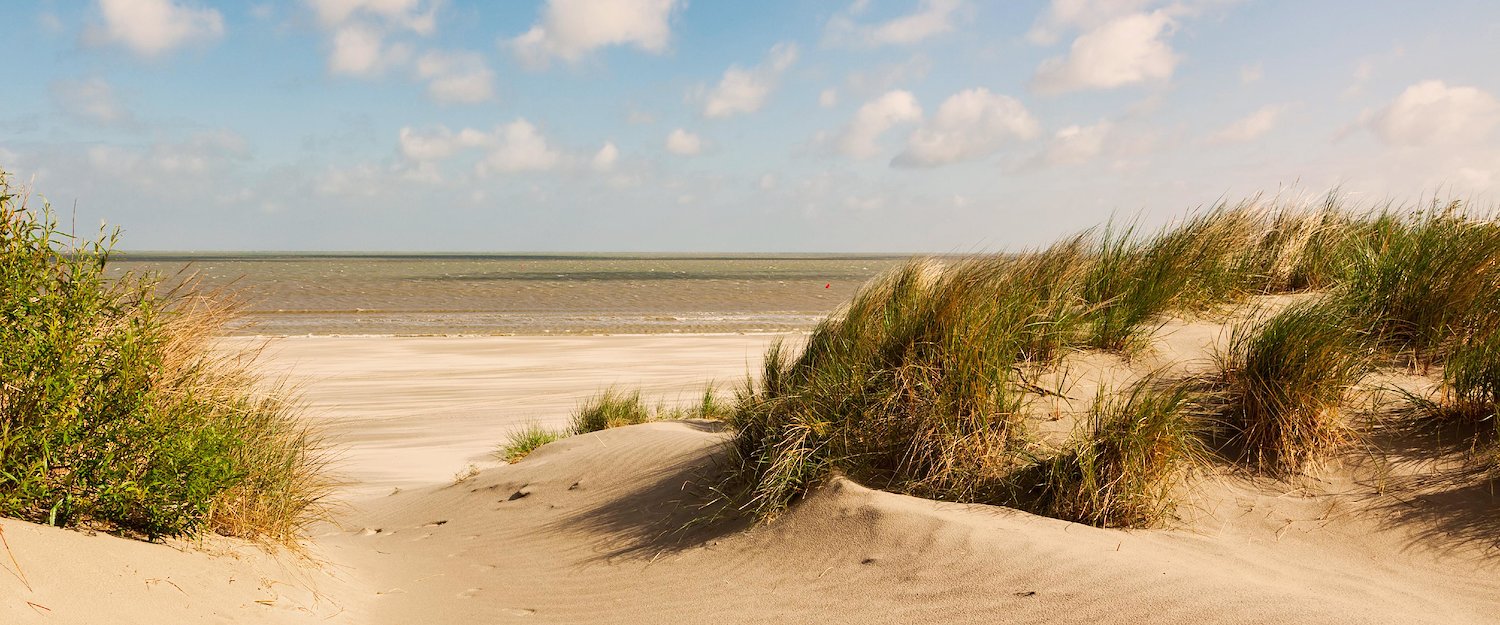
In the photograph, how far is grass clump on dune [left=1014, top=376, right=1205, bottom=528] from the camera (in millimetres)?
4836

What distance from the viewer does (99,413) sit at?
427 cm

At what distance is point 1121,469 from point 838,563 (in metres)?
1.49

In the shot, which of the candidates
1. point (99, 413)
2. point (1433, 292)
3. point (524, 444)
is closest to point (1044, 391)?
point (1433, 292)

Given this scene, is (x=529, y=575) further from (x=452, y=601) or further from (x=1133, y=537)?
(x=1133, y=537)

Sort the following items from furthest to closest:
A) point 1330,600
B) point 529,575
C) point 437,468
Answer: point 437,468, point 529,575, point 1330,600

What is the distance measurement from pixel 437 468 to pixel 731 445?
4812 millimetres

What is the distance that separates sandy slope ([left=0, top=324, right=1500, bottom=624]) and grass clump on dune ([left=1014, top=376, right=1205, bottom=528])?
0.14m

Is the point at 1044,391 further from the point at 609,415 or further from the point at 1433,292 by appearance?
the point at 609,415

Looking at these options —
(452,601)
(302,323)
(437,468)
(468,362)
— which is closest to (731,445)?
(452,601)

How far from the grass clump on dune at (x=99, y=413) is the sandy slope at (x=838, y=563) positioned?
0.81ft

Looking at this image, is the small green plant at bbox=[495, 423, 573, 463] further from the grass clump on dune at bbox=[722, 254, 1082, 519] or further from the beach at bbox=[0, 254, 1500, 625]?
the grass clump on dune at bbox=[722, 254, 1082, 519]

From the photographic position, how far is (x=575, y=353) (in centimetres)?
2141

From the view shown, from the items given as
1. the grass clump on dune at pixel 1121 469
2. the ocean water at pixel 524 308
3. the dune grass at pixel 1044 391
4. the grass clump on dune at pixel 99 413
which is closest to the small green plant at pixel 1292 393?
the dune grass at pixel 1044 391

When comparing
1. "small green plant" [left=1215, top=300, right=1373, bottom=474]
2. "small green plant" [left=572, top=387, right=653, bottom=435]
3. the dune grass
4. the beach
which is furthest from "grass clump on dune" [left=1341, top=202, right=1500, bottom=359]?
"small green plant" [left=572, top=387, right=653, bottom=435]
